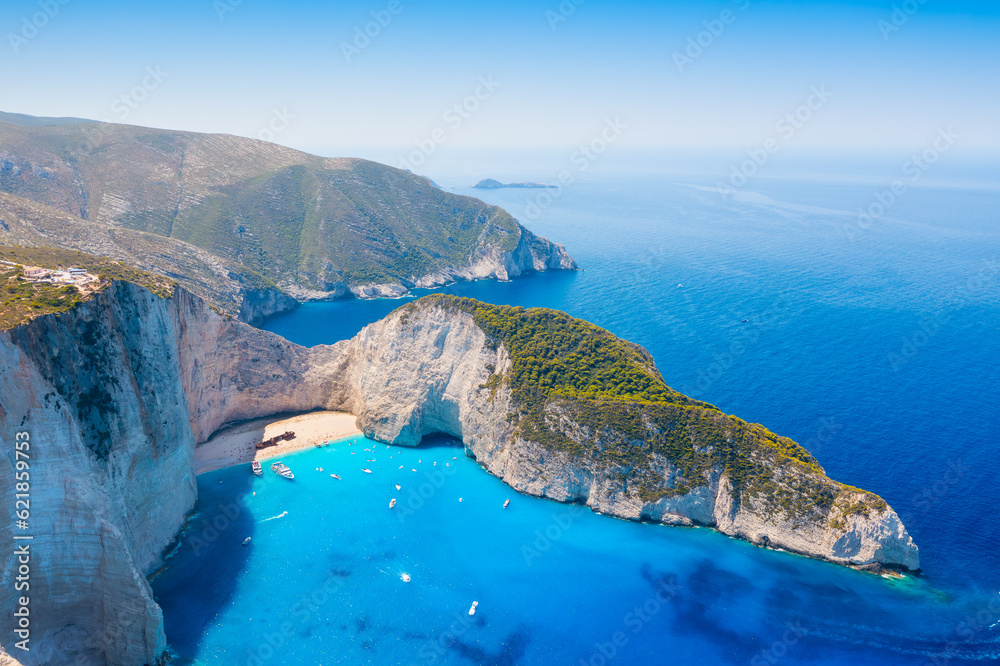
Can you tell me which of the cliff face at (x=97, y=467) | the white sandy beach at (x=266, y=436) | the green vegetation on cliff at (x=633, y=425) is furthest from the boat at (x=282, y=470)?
the green vegetation on cliff at (x=633, y=425)

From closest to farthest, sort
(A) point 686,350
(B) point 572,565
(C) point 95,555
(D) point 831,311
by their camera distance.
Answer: (C) point 95,555, (B) point 572,565, (A) point 686,350, (D) point 831,311

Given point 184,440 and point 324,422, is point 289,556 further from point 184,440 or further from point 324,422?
point 324,422

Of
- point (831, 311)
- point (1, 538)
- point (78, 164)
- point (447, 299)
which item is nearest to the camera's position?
point (1, 538)

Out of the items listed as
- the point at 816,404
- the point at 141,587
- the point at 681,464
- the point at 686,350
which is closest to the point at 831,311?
the point at 686,350

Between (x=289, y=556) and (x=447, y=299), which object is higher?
(x=447, y=299)

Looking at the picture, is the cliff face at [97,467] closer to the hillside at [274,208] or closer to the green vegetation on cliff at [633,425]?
the green vegetation on cliff at [633,425]

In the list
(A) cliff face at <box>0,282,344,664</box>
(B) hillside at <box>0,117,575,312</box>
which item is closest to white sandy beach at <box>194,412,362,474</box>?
(A) cliff face at <box>0,282,344,664</box>

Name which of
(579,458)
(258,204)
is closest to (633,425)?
(579,458)
